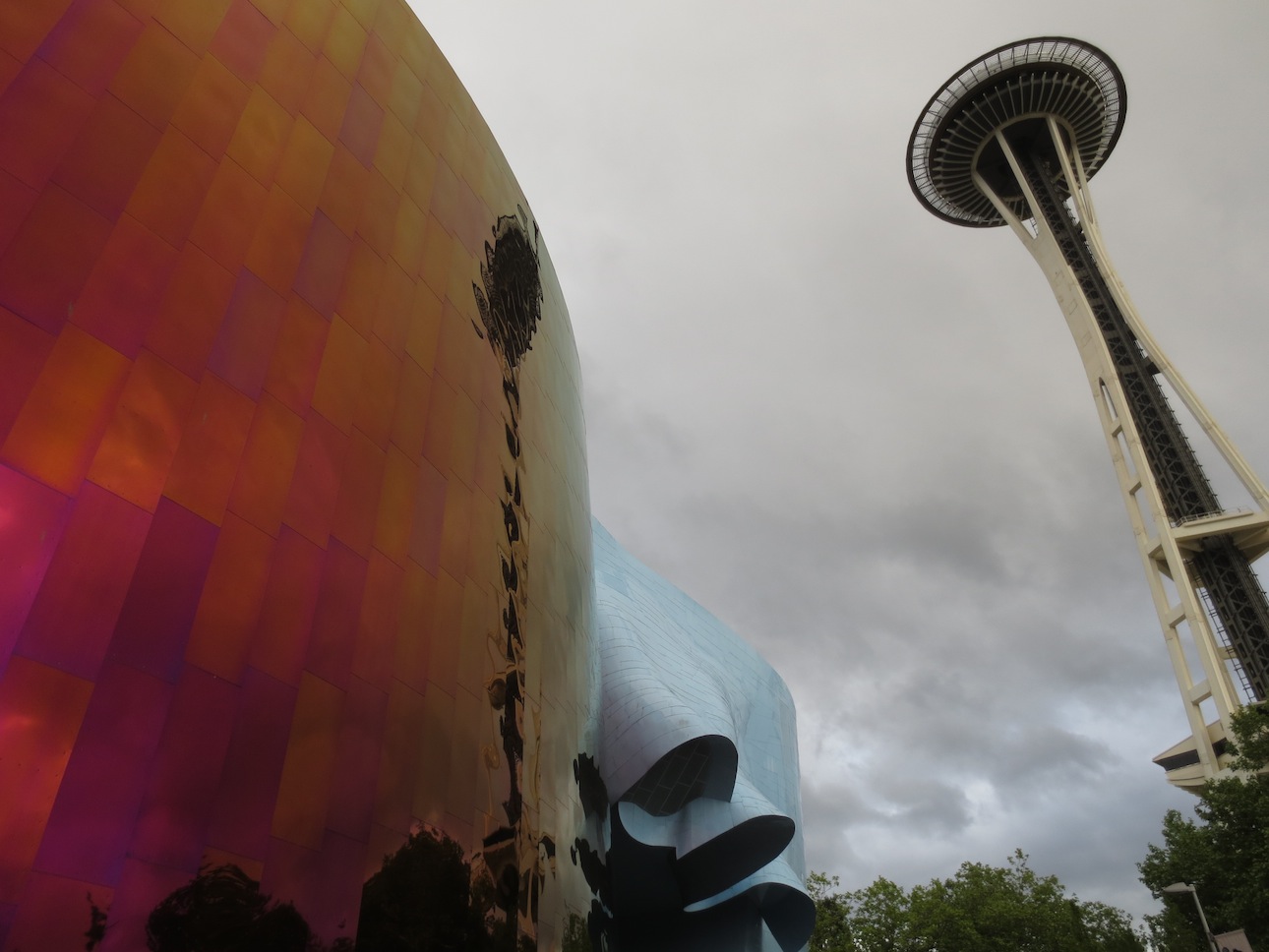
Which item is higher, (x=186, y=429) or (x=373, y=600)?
(x=186, y=429)

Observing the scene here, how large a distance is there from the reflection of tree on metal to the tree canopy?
108 ft

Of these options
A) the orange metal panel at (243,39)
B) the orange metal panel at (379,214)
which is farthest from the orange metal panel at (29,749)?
the orange metal panel at (243,39)

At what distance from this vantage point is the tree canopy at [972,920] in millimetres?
40188

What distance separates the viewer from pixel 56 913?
553cm

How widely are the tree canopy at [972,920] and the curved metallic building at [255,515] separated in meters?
34.5

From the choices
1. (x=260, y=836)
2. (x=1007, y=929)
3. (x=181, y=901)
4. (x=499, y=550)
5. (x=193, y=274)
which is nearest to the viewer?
(x=181, y=901)

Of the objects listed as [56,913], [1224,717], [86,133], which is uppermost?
[1224,717]

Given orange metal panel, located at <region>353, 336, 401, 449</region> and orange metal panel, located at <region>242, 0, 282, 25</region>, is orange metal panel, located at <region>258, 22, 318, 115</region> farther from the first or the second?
orange metal panel, located at <region>353, 336, 401, 449</region>

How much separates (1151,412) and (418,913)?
2043 inches

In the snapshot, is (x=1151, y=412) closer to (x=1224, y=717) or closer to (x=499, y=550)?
(x=1224, y=717)

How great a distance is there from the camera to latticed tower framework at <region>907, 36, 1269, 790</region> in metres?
41.7

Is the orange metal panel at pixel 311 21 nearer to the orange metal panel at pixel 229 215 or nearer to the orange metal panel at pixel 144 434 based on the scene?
the orange metal panel at pixel 229 215

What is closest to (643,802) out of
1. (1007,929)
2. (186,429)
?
(186,429)

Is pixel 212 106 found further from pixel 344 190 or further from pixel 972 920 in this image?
pixel 972 920
